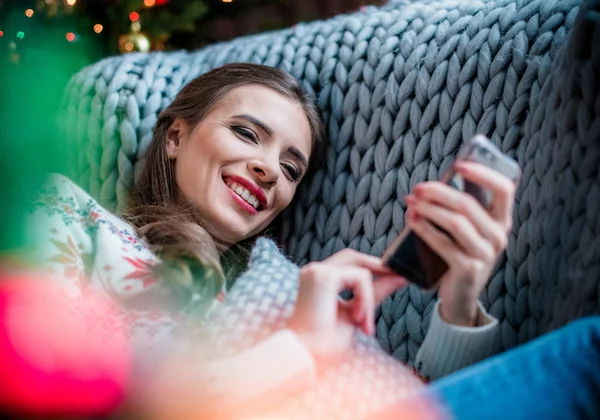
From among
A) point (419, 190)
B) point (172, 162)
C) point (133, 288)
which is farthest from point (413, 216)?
point (172, 162)

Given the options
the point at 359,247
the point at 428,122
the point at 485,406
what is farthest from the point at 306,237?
the point at 485,406

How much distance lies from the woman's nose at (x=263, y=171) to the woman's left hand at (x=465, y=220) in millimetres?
306

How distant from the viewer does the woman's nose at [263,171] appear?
0.80 meters

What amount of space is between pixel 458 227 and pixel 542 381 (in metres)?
0.13

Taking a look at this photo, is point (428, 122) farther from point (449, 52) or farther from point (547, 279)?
point (547, 279)

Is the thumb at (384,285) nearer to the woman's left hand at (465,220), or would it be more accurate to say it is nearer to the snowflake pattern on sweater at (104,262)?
the woman's left hand at (465,220)

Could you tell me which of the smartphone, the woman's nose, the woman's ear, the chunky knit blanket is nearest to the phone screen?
the smartphone

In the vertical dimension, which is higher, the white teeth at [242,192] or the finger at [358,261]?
the finger at [358,261]

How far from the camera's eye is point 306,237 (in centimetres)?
93

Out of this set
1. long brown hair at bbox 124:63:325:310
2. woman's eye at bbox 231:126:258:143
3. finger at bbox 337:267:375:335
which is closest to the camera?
finger at bbox 337:267:375:335

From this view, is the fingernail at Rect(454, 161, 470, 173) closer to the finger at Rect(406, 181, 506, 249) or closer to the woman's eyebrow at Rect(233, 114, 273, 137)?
the finger at Rect(406, 181, 506, 249)

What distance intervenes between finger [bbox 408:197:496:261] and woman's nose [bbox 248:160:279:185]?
1.03 ft

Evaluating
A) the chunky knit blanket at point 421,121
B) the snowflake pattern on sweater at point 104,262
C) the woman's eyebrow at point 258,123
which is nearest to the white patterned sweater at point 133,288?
the snowflake pattern on sweater at point 104,262

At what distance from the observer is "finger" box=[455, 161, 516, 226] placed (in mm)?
493
